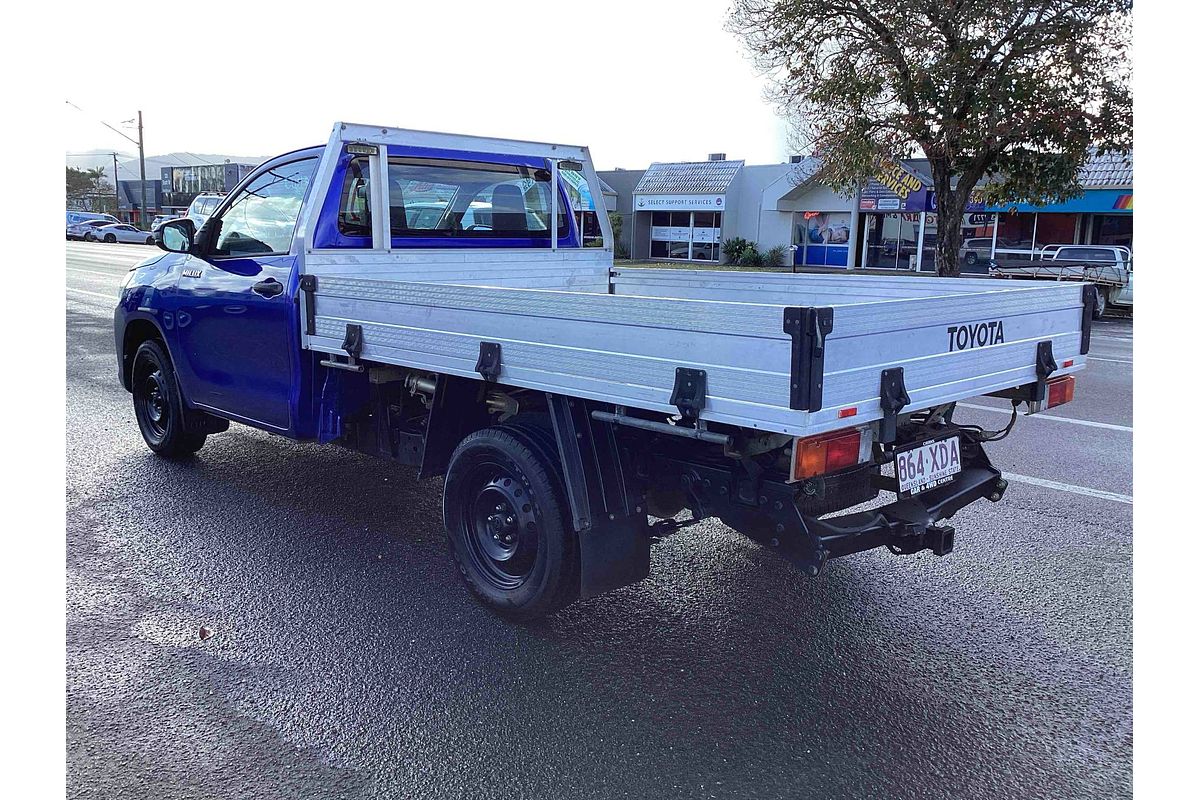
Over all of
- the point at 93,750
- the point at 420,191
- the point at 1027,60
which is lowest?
the point at 93,750

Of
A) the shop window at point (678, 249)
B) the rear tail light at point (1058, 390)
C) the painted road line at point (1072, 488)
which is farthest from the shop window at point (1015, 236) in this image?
the rear tail light at point (1058, 390)

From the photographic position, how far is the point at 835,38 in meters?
19.7

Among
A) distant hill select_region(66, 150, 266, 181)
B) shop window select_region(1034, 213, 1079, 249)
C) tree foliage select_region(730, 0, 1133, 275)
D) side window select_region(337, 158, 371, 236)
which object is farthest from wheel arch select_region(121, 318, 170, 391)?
distant hill select_region(66, 150, 266, 181)

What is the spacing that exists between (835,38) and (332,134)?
17.0 metres

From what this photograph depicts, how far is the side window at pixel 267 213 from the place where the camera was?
17.3 feet

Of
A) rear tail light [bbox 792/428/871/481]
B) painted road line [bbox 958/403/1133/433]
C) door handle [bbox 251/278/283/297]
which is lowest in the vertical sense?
painted road line [bbox 958/403/1133/433]

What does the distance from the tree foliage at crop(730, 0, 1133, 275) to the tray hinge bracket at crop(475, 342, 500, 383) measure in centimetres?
1637

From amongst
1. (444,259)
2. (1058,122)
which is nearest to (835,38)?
(1058,122)

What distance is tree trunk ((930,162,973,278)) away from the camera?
66.5 feet

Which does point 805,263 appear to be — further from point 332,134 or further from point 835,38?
point 332,134

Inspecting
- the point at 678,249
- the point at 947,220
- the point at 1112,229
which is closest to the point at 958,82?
the point at 947,220

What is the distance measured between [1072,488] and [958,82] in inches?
555

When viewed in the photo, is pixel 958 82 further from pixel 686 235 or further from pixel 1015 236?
pixel 686 235

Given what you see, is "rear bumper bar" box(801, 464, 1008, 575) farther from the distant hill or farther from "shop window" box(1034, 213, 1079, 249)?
the distant hill
